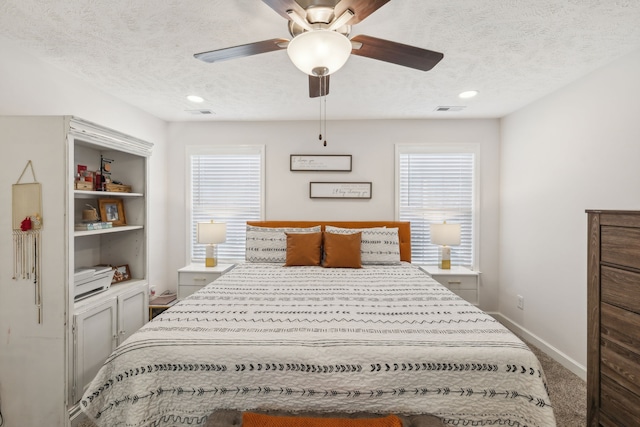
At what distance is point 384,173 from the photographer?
12.1ft

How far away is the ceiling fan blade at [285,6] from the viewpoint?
1181 millimetres

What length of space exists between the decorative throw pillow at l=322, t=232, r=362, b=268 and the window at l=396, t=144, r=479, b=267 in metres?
1.01

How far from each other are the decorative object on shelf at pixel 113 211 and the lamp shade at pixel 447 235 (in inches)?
123

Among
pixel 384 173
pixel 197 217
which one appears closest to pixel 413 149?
pixel 384 173

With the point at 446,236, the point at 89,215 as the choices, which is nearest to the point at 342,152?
the point at 446,236

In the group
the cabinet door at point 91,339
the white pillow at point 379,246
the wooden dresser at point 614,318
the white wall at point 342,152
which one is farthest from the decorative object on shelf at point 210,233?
the wooden dresser at point 614,318

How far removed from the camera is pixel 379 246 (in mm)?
3096

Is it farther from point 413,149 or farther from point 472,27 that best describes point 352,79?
point 413,149

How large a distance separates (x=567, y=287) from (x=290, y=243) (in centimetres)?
248

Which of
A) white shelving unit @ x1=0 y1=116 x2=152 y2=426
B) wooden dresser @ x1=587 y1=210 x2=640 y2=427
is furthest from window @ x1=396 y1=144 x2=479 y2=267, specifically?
white shelving unit @ x1=0 y1=116 x2=152 y2=426

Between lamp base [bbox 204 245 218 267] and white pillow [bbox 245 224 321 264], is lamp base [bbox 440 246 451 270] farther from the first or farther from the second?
lamp base [bbox 204 245 218 267]

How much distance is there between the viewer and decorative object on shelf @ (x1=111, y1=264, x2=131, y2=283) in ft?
8.48

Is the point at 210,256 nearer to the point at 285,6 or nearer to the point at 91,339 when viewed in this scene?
the point at 91,339

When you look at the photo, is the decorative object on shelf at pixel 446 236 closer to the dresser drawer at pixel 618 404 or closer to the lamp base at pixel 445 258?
the lamp base at pixel 445 258
